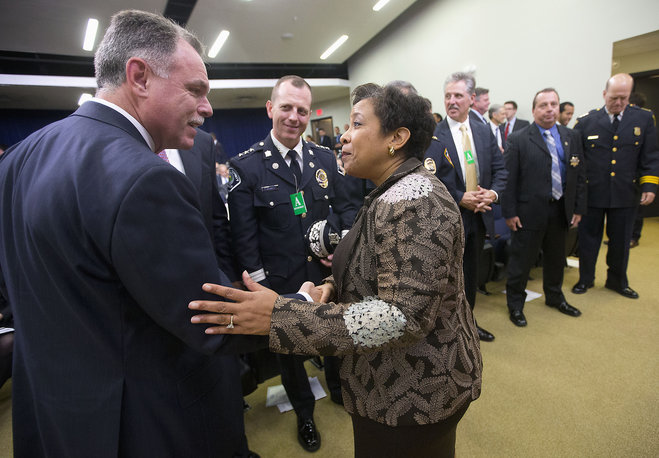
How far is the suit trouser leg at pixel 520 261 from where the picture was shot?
2871 mm

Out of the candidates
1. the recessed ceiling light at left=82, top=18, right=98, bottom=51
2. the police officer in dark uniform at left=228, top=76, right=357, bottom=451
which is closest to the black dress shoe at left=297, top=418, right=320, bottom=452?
the police officer in dark uniform at left=228, top=76, right=357, bottom=451

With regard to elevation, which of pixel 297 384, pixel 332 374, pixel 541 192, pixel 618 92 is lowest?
pixel 332 374

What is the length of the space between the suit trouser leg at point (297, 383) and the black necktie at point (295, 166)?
100 cm

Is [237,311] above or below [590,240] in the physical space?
above

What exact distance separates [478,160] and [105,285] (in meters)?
2.62

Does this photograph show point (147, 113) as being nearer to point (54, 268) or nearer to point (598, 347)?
point (54, 268)

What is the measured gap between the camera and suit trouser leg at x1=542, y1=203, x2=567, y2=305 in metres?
2.86

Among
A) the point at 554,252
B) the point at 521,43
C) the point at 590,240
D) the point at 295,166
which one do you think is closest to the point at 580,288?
the point at 590,240

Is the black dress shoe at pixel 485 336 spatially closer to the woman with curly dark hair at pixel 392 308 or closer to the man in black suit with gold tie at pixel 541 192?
the man in black suit with gold tie at pixel 541 192

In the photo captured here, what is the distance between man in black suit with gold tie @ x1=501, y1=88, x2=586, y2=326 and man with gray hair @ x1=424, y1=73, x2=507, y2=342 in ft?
0.89

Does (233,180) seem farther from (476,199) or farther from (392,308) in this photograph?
(476,199)

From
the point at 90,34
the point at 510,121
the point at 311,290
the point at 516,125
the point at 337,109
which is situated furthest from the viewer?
the point at 337,109

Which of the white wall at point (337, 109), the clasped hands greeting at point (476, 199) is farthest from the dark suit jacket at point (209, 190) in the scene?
the white wall at point (337, 109)

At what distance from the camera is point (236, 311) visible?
756 mm
